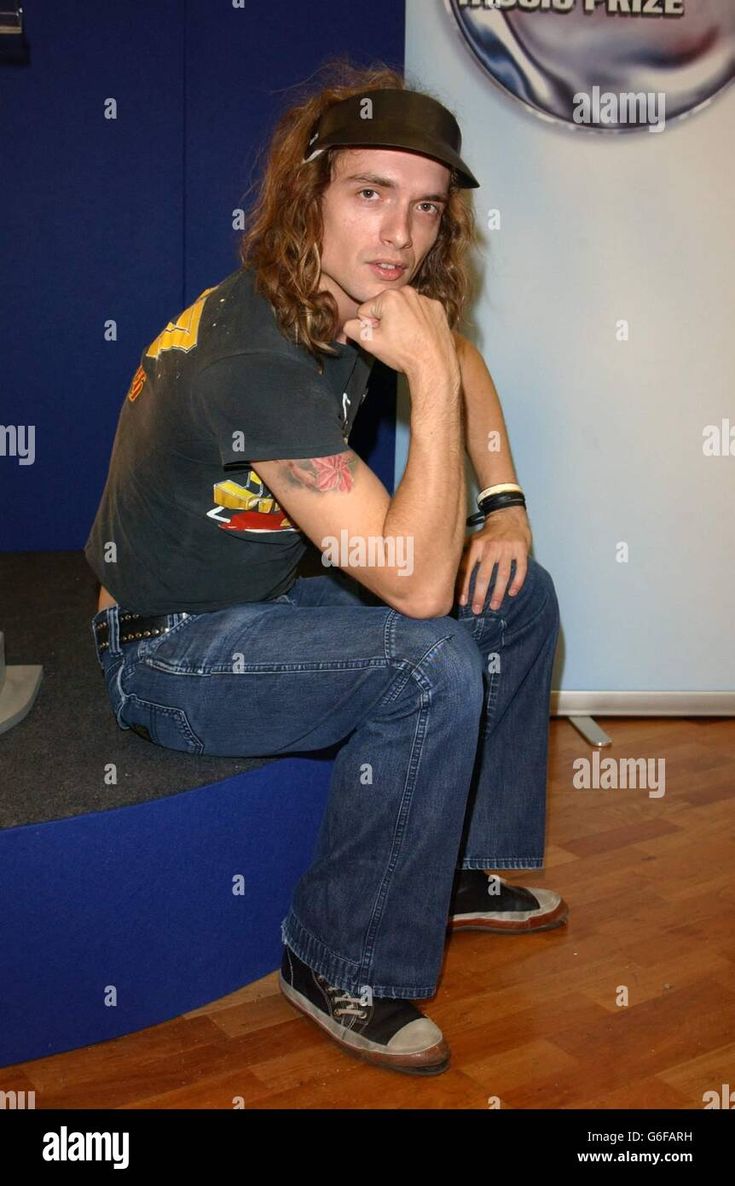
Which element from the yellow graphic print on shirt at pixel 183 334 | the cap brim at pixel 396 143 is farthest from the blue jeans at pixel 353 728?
the cap brim at pixel 396 143

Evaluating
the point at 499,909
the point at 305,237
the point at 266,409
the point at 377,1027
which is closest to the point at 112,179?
the point at 305,237

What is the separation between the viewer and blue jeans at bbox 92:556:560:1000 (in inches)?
63.0

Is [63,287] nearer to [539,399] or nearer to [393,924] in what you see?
[539,399]

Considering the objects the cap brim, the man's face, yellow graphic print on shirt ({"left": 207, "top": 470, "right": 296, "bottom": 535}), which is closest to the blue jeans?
yellow graphic print on shirt ({"left": 207, "top": 470, "right": 296, "bottom": 535})

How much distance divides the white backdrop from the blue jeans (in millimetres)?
1225

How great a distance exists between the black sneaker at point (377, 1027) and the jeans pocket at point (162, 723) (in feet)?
1.14

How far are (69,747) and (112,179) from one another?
133 centimetres

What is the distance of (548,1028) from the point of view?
1710mm

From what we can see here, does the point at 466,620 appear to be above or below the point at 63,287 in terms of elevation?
below

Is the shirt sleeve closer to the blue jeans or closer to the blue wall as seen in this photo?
the blue jeans

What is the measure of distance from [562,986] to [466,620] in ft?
1.80

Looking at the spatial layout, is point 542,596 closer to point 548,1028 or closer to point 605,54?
point 548,1028

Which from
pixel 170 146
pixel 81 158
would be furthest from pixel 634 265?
pixel 81 158

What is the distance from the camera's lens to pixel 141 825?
1.62 meters
